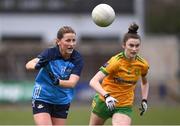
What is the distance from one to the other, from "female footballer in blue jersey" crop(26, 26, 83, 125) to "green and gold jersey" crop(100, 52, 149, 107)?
0.70m

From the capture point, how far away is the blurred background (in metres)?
28.9

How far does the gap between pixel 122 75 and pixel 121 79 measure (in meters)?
0.08

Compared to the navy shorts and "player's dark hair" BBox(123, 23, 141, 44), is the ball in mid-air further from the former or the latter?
the navy shorts

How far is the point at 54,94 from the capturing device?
11305mm

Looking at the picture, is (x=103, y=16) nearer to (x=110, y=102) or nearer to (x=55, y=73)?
(x=55, y=73)

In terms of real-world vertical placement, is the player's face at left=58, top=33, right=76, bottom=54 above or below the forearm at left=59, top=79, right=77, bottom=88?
above

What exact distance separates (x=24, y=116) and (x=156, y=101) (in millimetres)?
10184

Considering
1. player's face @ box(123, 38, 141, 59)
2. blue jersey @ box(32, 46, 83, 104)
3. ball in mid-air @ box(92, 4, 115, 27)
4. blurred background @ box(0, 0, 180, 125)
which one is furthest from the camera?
blurred background @ box(0, 0, 180, 125)

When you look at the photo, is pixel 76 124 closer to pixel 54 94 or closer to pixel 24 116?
pixel 24 116

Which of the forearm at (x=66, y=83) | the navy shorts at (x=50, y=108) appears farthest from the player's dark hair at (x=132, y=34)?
the navy shorts at (x=50, y=108)

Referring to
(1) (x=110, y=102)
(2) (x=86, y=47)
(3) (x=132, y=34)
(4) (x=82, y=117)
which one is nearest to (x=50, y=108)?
(1) (x=110, y=102)

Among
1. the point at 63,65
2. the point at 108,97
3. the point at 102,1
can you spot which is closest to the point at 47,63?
the point at 63,65

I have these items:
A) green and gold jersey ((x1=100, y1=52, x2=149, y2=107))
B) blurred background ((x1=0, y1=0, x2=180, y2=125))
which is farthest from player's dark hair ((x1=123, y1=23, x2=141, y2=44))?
blurred background ((x1=0, y1=0, x2=180, y2=125))

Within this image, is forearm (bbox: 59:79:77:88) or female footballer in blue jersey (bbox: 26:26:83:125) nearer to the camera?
forearm (bbox: 59:79:77:88)
